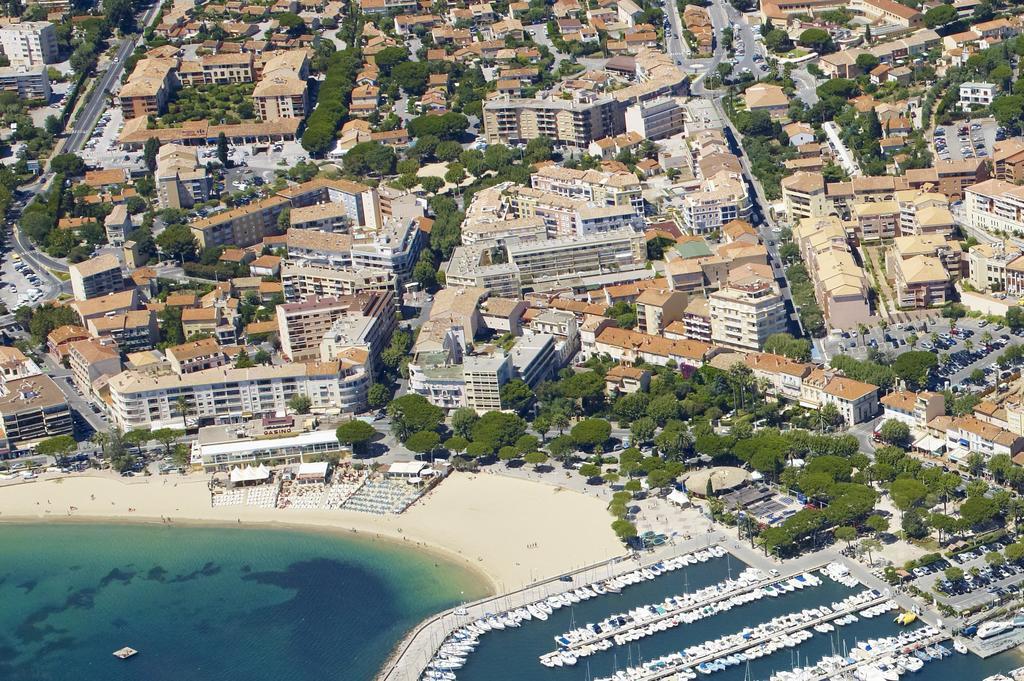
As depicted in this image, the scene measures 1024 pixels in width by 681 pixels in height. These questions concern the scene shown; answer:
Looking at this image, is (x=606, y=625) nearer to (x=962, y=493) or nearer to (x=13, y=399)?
(x=962, y=493)

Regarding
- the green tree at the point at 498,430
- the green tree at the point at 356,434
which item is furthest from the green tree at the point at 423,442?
the green tree at the point at 356,434

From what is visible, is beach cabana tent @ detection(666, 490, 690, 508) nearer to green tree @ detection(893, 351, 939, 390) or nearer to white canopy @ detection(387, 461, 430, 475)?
white canopy @ detection(387, 461, 430, 475)

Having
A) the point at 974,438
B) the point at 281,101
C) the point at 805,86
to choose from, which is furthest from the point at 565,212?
the point at 974,438

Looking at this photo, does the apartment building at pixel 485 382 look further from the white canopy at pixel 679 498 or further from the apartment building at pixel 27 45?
the apartment building at pixel 27 45

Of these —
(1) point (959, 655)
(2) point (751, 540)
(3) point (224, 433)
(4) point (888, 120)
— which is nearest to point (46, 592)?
(3) point (224, 433)

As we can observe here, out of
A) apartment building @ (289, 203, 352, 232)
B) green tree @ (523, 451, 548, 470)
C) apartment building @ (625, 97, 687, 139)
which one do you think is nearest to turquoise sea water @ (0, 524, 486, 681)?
green tree @ (523, 451, 548, 470)

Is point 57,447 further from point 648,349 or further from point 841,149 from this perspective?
point 841,149
